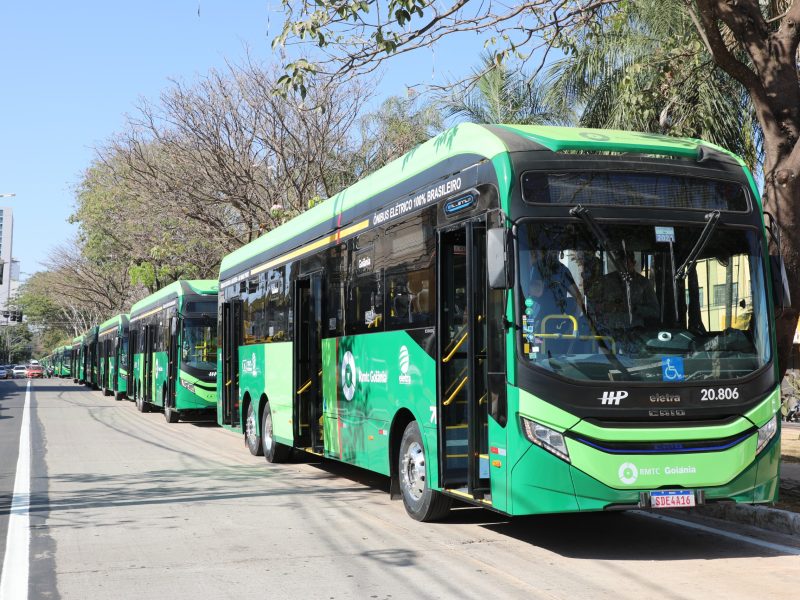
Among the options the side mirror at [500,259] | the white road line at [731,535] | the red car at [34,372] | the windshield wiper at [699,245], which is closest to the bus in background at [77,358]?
the red car at [34,372]

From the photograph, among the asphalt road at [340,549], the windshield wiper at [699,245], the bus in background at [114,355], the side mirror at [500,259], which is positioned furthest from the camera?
the bus in background at [114,355]

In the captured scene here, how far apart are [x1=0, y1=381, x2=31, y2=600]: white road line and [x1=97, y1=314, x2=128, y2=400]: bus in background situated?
23954 millimetres

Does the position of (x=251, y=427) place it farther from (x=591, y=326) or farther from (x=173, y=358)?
(x=591, y=326)

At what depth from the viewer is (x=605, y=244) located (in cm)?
777

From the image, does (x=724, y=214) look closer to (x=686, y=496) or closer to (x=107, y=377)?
(x=686, y=496)

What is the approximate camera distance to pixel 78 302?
6612 cm

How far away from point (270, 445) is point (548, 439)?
827 cm

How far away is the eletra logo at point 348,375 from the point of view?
1134cm

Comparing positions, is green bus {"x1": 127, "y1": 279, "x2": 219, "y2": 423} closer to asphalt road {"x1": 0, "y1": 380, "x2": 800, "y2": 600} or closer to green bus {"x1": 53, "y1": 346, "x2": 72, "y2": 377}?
asphalt road {"x1": 0, "y1": 380, "x2": 800, "y2": 600}

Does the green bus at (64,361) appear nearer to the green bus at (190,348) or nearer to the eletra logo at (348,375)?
the green bus at (190,348)

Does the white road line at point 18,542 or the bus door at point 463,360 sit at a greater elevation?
the bus door at point 463,360

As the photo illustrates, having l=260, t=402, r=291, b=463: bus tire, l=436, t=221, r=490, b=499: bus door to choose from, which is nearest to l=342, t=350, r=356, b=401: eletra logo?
l=436, t=221, r=490, b=499: bus door

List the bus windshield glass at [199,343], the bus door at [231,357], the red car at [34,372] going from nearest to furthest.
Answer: the bus door at [231,357]
the bus windshield glass at [199,343]
the red car at [34,372]

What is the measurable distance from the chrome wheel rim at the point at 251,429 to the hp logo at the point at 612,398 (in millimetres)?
9431
